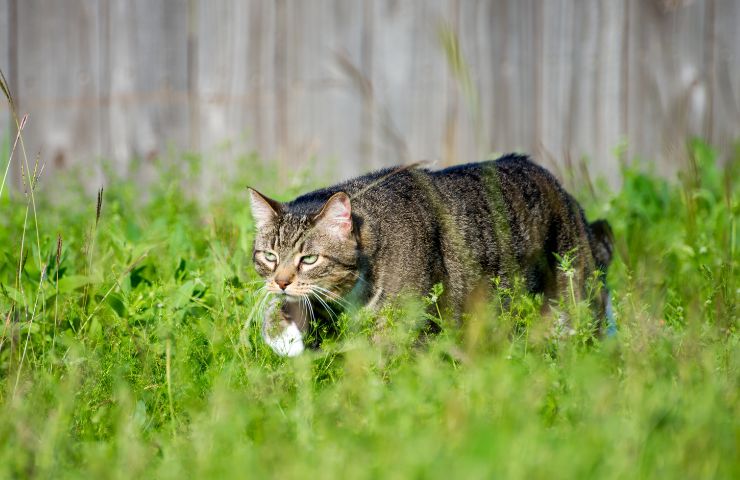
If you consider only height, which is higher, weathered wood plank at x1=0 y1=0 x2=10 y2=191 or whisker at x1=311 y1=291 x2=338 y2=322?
weathered wood plank at x1=0 y1=0 x2=10 y2=191

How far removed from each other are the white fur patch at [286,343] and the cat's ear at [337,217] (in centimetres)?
44

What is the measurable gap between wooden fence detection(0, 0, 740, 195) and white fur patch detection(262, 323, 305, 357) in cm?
223

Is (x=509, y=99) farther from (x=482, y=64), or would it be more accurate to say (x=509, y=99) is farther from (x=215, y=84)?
(x=215, y=84)

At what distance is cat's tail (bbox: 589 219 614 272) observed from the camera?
161 inches

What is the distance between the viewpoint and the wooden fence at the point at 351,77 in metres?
5.45

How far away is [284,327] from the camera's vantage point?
3.38m

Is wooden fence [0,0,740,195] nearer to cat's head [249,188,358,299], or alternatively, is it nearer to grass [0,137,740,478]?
grass [0,137,740,478]

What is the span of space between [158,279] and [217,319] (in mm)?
670

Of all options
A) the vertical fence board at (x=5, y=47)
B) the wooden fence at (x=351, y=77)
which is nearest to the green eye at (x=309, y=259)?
the wooden fence at (x=351, y=77)

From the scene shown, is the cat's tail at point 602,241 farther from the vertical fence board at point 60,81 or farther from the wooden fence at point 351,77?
the vertical fence board at point 60,81

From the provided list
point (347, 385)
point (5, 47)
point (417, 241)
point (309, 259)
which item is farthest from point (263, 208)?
point (5, 47)

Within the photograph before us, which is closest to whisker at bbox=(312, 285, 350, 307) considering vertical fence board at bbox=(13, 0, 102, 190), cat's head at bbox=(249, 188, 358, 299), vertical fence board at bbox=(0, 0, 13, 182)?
cat's head at bbox=(249, 188, 358, 299)

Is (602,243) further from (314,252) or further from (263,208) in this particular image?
(263,208)

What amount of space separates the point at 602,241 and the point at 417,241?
993mm
